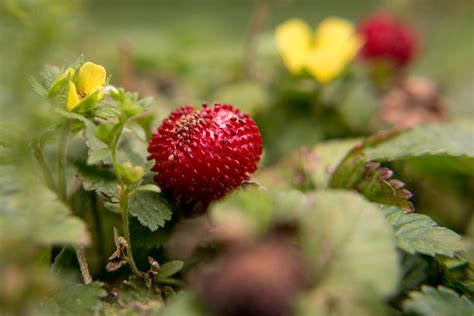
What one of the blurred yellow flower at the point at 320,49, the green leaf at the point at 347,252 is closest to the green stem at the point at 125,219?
the green leaf at the point at 347,252

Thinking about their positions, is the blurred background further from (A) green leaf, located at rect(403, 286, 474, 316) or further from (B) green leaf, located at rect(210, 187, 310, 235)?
(A) green leaf, located at rect(403, 286, 474, 316)

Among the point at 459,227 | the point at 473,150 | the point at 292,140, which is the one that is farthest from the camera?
the point at 292,140

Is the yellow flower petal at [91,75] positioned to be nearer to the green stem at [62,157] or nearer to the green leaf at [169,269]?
the green stem at [62,157]

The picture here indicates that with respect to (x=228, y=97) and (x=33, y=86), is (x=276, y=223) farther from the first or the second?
(x=228, y=97)

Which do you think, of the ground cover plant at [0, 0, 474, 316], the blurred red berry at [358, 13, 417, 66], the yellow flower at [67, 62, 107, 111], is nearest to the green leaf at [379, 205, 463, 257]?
the ground cover plant at [0, 0, 474, 316]

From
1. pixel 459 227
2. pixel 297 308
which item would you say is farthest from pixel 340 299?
pixel 459 227

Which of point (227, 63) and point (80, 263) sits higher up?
point (227, 63)
